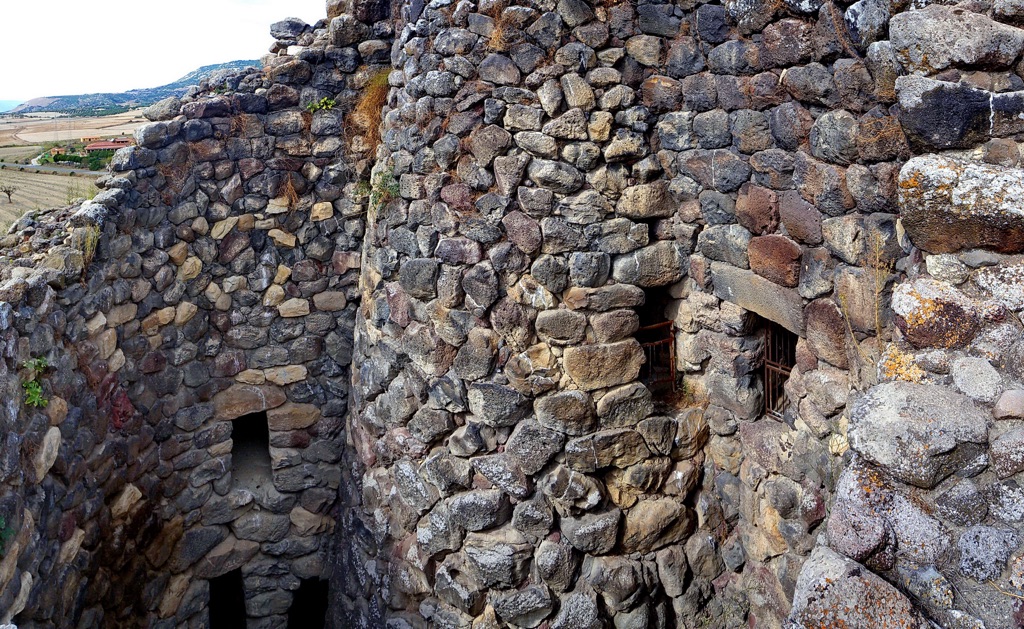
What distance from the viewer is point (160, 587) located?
6555 mm

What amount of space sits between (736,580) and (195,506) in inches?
166

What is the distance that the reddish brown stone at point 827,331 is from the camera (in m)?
3.75

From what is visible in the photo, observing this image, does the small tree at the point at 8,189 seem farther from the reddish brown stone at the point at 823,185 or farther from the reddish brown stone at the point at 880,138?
the reddish brown stone at the point at 880,138

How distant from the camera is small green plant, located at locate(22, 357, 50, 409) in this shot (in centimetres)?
475

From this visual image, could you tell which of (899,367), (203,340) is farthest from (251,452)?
(899,367)

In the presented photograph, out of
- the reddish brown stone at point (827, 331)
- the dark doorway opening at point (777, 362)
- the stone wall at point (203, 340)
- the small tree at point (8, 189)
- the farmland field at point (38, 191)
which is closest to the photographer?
the reddish brown stone at point (827, 331)

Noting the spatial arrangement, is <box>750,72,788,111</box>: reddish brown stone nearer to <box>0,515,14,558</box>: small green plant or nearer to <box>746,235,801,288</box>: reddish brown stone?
<box>746,235,801,288</box>: reddish brown stone

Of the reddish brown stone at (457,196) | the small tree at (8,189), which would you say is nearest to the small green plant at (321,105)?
the reddish brown stone at (457,196)

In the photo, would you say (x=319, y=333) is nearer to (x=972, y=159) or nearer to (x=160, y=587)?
(x=160, y=587)

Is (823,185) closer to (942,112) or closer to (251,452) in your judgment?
(942,112)

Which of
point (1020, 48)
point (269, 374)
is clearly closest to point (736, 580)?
point (1020, 48)

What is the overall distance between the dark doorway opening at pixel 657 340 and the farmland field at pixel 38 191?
391 centimetres

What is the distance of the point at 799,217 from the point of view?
153 inches

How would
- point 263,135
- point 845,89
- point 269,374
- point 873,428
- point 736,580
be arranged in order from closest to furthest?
1. point 873,428
2. point 845,89
3. point 736,580
4. point 263,135
5. point 269,374
